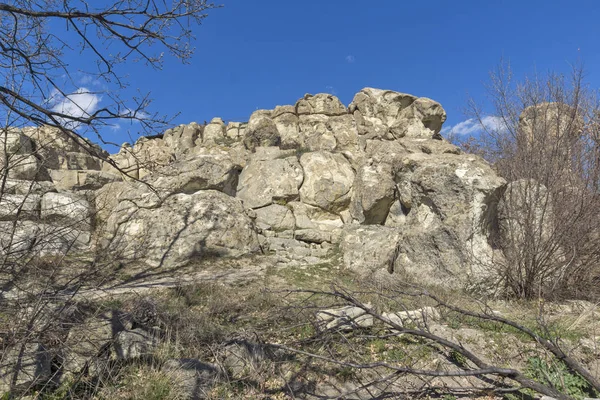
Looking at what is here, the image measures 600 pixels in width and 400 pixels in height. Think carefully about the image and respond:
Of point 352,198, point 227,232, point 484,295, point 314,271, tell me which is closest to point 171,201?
point 227,232

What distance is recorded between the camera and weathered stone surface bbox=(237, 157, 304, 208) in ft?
32.1

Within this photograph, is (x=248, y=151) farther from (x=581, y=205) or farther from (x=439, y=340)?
(x=439, y=340)

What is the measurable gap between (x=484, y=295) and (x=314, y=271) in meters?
2.75

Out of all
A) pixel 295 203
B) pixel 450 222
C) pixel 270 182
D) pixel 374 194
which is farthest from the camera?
pixel 270 182

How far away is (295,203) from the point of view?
9852 millimetres

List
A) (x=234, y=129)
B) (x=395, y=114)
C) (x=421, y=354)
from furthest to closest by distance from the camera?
(x=234, y=129)
(x=395, y=114)
(x=421, y=354)

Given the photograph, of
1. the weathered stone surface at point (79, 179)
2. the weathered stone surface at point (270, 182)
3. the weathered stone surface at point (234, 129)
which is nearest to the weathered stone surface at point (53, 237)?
the weathered stone surface at point (270, 182)

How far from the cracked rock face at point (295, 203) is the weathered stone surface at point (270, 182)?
3 centimetres

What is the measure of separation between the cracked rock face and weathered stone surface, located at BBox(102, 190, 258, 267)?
0.8 inches

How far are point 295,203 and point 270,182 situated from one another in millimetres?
873

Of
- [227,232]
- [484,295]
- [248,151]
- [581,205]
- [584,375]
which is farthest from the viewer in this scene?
[248,151]

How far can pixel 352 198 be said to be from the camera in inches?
386

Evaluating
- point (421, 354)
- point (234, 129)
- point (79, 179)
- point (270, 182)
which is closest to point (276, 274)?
point (421, 354)

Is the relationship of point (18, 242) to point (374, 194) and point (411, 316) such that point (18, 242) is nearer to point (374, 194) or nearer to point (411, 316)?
point (411, 316)
